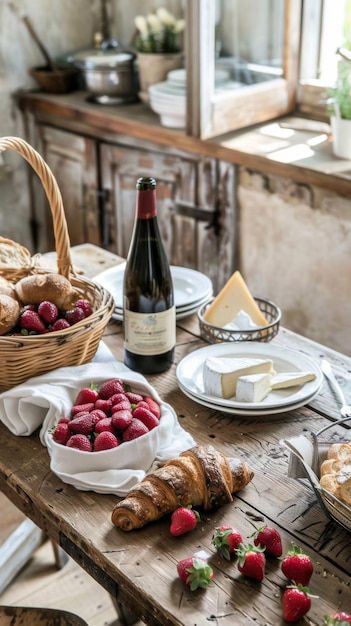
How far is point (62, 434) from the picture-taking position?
121cm

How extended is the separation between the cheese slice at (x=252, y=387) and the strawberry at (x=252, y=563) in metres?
0.40

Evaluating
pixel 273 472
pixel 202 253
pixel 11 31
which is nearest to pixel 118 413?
pixel 273 472

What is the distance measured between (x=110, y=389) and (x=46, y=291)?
0.84ft

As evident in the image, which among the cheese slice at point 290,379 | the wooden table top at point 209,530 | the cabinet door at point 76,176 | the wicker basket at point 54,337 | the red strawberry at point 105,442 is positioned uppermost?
the wicker basket at point 54,337

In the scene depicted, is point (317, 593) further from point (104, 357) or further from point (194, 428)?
point (104, 357)

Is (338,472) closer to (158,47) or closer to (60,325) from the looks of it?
(60,325)

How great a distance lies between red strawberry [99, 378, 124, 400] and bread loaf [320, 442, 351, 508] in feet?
1.27

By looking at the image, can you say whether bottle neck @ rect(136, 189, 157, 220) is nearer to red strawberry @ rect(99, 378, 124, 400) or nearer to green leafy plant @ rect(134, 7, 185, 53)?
red strawberry @ rect(99, 378, 124, 400)

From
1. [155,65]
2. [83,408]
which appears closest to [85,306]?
[83,408]

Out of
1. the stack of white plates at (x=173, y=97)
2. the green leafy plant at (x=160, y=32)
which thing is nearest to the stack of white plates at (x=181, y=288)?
the stack of white plates at (x=173, y=97)

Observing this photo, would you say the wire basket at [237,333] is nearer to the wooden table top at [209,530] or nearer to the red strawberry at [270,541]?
the wooden table top at [209,530]

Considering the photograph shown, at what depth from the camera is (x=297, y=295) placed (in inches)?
103

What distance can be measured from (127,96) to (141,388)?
2.14 m

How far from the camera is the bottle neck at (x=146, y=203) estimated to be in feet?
4.66
